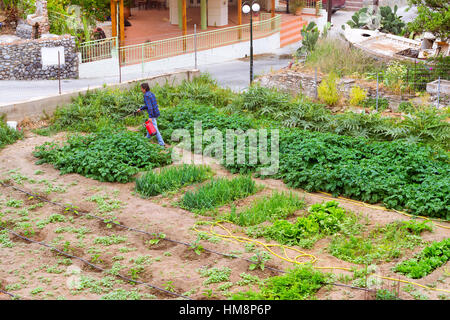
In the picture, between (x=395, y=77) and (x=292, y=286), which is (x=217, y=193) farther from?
(x=395, y=77)

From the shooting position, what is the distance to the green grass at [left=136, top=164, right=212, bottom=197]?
12.5 m

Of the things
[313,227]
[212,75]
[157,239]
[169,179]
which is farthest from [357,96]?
[157,239]

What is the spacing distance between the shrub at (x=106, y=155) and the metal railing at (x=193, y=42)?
9.21 metres

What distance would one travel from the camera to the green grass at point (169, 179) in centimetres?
1248

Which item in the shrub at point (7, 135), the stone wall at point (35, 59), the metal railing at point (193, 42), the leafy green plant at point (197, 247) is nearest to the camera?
the leafy green plant at point (197, 247)

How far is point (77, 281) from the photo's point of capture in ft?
28.9

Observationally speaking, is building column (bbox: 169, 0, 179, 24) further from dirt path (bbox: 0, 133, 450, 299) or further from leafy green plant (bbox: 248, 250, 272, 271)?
leafy green plant (bbox: 248, 250, 272, 271)

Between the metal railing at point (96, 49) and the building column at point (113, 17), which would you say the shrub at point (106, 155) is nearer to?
the metal railing at point (96, 49)

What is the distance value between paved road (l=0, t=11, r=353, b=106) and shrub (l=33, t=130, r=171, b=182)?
3782 millimetres

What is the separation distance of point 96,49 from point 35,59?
2620 millimetres

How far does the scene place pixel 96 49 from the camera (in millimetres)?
24266

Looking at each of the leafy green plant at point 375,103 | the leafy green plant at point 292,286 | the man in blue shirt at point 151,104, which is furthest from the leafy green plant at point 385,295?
the leafy green plant at point 375,103
